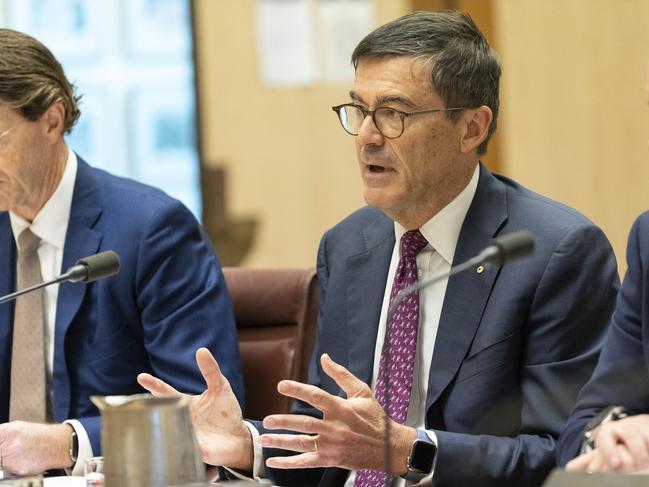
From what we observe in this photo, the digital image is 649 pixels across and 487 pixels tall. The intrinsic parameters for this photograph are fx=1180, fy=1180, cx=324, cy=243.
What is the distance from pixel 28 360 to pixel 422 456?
111 centimetres

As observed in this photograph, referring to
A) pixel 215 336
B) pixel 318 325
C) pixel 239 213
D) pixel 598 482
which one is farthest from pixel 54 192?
pixel 239 213

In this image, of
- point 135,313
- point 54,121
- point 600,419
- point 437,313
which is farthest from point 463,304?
point 54,121

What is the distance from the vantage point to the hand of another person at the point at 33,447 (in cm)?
248

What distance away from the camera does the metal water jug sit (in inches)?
66.1

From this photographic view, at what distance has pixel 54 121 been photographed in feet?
9.87

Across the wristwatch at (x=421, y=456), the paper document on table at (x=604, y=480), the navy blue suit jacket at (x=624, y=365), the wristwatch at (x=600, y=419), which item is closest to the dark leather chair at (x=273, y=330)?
the wristwatch at (x=421, y=456)

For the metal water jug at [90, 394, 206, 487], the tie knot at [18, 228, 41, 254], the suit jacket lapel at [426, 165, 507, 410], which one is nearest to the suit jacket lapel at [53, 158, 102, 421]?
the tie knot at [18, 228, 41, 254]

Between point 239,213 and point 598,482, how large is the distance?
153 inches

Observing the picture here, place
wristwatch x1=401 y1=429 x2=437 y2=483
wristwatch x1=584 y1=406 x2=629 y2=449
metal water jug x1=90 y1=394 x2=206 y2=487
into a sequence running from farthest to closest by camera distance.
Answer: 1. wristwatch x1=401 y1=429 x2=437 y2=483
2. wristwatch x1=584 y1=406 x2=629 y2=449
3. metal water jug x1=90 y1=394 x2=206 y2=487

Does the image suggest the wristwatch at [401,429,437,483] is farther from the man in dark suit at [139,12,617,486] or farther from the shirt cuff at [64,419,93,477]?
the shirt cuff at [64,419,93,477]

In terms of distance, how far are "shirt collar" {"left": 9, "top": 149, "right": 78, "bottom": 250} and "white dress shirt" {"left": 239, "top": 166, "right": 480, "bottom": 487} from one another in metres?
0.80

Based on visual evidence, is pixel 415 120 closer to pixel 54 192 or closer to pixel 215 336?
pixel 215 336

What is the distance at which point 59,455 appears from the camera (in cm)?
258

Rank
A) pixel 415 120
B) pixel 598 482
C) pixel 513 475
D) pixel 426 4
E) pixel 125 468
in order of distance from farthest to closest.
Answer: pixel 426 4 → pixel 415 120 → pixel 513 475 → pixel 125 468 → pixel 598 482
